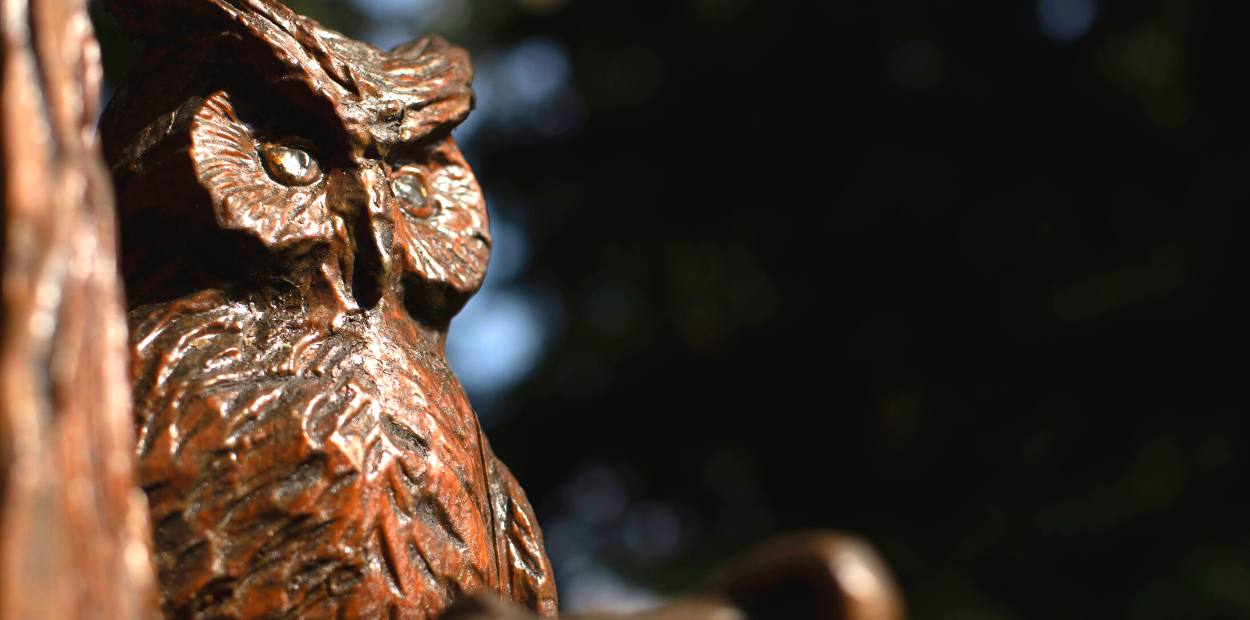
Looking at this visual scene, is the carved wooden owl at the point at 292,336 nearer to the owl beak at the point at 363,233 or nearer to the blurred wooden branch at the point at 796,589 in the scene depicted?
the owl beak at the point at 363,233

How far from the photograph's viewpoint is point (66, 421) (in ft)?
1.91

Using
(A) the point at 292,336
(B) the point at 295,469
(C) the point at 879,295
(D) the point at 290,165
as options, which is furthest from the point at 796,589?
(C) the point at 879,295

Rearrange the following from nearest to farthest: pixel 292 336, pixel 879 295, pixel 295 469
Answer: pixel 295 469, pixel 292 336, pixel 879 295

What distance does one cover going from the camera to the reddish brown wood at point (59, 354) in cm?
54

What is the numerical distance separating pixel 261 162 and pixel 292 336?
8.5 inches

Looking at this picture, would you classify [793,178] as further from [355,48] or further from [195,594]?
[195,594]

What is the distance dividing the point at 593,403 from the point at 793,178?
48.8 inches

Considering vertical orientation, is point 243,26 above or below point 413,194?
above

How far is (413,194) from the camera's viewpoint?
3.98 feet

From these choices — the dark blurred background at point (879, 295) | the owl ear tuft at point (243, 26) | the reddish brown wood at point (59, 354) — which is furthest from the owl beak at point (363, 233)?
the dark blurred background at point (879, 295)

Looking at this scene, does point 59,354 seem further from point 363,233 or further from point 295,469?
point 363,233

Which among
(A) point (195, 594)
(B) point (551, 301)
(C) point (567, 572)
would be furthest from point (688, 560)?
(A) point (195, 594)

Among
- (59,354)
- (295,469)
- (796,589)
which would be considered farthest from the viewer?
(295,469)

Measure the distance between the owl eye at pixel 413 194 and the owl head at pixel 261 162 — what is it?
18mm
